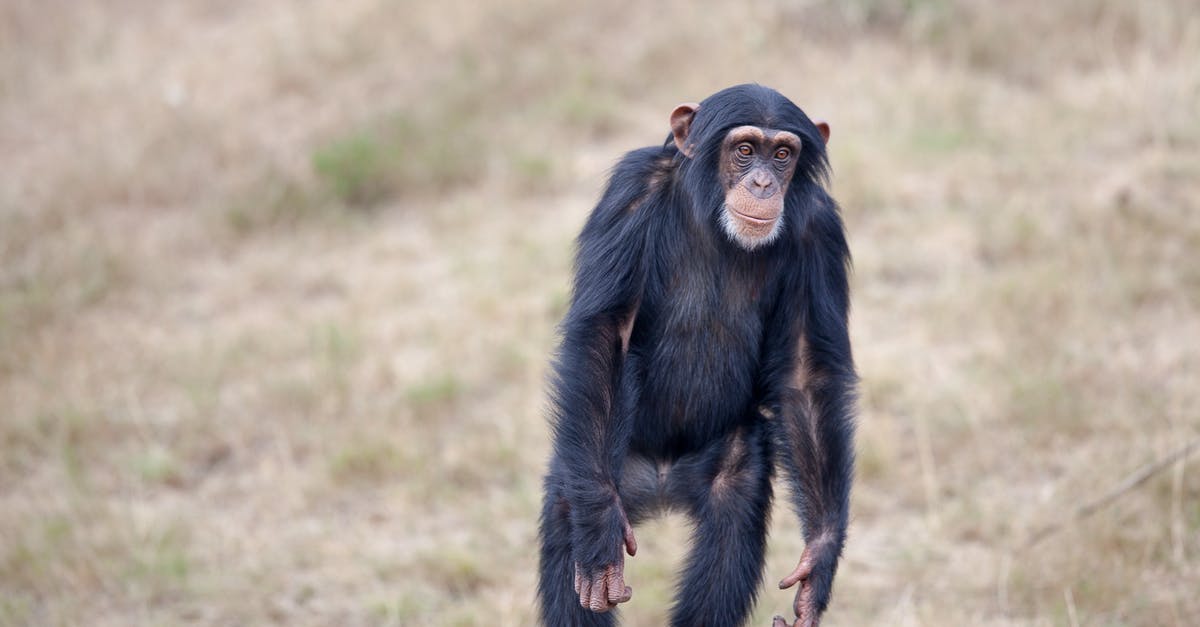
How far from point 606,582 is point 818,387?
92 cm

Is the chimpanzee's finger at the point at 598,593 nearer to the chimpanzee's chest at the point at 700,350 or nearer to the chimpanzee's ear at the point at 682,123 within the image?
the chimpanzee's chest at the point at 700,350

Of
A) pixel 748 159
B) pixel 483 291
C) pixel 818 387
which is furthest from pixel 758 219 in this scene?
pixel 483 291

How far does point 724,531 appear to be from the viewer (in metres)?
3.89

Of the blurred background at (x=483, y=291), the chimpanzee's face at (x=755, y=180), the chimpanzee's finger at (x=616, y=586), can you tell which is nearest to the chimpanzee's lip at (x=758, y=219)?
the chimpanzee's face at (x=755, y=180)

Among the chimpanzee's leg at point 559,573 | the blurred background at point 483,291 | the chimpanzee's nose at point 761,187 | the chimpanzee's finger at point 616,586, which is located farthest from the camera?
the blurred background at point 483,291

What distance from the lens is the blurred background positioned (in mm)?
5559

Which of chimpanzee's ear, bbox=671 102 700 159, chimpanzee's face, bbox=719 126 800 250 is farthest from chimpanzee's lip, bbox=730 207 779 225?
chimpanzee's ear, bbox=671 102 700 159

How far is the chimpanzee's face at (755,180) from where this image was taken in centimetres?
384

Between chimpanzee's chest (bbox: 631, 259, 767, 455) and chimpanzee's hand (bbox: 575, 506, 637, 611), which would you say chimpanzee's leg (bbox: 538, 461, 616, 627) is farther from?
chimpanzee's chest (bbox: 631, 259, 767, 455)

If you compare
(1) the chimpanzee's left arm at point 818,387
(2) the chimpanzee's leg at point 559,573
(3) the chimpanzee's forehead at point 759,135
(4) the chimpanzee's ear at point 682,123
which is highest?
(4) the chimpanzee's ear at point 682,123

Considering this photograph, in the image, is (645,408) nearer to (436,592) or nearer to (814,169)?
(814,169)

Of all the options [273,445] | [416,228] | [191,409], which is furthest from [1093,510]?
[416,228]

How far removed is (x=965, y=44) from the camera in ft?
32.1

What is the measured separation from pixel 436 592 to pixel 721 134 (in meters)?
2.59
